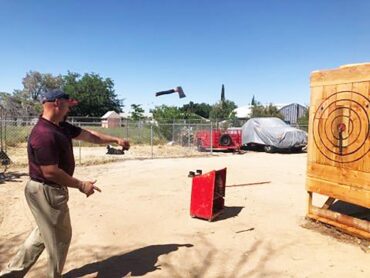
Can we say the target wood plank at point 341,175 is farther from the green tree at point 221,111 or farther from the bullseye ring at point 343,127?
the green tree at point 221,111

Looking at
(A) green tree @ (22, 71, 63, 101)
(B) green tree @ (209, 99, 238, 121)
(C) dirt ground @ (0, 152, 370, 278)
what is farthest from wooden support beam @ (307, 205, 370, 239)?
(A) green tree @ (22, 71, 63, 101)

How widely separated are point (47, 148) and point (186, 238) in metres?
2.83

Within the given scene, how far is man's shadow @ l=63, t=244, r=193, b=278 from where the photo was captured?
451 cm

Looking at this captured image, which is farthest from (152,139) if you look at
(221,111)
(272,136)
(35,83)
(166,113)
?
(35,83)

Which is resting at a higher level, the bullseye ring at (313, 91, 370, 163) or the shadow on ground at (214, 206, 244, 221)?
the bullseye ring at (313, 91, 370, 163)

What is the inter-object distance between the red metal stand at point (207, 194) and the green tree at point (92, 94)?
64712 millimetres

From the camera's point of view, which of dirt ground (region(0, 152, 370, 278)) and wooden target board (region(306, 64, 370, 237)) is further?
wooden target board (region(306, 64, 370, 237))

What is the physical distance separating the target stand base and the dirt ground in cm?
16

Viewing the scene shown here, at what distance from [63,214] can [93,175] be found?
29.0 ft

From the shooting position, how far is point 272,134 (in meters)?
22.4

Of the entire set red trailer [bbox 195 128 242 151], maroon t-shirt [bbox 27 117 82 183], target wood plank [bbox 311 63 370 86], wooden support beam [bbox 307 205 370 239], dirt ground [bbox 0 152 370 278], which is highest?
target wood plank [bbox 311 63 370 86]

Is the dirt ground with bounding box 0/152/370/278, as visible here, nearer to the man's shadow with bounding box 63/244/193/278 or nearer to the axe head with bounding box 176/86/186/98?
the man's shadow with bounding box 63/244/193/278

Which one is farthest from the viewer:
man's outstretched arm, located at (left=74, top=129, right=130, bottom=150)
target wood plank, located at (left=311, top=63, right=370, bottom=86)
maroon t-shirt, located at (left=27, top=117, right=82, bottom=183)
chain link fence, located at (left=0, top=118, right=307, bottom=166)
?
chain link fence, located at (left=0, top=118, right=307, bottom=166)

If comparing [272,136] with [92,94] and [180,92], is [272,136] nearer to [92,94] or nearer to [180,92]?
[180,92]
